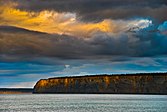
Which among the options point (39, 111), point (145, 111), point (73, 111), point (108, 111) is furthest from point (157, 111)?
point (39, 111)

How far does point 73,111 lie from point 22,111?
13502 millimetres

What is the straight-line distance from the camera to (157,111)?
109625 millimetres

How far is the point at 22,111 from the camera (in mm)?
112312

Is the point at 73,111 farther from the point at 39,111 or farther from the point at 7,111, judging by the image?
the point at 7,111

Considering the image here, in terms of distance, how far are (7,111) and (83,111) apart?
65.1 ft

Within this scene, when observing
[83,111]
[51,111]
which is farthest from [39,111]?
[83,111]

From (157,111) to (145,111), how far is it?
352 centimetres

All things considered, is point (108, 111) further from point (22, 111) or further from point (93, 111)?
point (22, 111)

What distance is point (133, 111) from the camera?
11200cm

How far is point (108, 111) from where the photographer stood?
111 meters

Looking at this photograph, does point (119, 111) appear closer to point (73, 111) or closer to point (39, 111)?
point (73, 111)

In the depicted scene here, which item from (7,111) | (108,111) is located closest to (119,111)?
(108,111)

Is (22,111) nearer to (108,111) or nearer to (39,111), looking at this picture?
(39,111)

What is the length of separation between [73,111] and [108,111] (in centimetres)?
924
